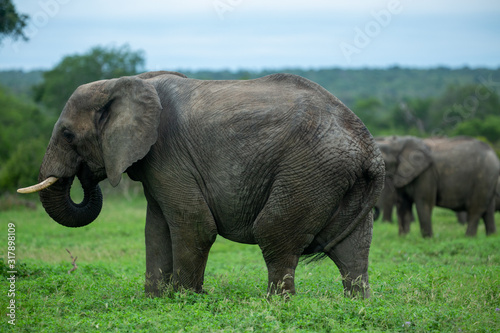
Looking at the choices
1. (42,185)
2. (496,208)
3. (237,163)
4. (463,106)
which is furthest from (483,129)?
(42,185)

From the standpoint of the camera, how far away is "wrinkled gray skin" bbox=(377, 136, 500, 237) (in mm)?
14586

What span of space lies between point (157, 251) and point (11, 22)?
11.1 metres

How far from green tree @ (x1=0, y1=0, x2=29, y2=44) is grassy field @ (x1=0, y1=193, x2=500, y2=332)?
6.77m

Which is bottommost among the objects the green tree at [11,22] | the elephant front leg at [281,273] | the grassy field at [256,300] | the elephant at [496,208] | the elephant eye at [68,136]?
the elephant at [496,208]

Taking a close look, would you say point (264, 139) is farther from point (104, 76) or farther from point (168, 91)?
point (104, 76)

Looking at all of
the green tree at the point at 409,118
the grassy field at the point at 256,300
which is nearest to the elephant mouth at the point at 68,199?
the grassy field at the point at 256,300

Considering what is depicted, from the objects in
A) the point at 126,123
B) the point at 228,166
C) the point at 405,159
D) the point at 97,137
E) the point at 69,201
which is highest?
the point at 126,123

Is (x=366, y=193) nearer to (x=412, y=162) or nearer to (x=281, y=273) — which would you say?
(x=281, y=273)

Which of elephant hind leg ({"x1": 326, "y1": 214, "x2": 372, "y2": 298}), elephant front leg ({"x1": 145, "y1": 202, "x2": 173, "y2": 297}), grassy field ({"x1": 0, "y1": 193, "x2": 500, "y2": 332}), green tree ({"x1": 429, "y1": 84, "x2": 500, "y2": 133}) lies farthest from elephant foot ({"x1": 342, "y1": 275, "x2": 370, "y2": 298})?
green tree ({"x1": 429, "y1": 84, "x2": 500, "y2": 133})

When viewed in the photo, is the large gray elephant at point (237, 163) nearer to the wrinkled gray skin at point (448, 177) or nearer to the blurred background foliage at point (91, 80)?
the wrinkled gray skin at point (448, 177)

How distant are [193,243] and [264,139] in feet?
4.50

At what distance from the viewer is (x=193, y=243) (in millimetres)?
6418

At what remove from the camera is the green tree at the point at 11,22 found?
15547 millimetres

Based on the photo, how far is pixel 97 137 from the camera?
6621 mm
